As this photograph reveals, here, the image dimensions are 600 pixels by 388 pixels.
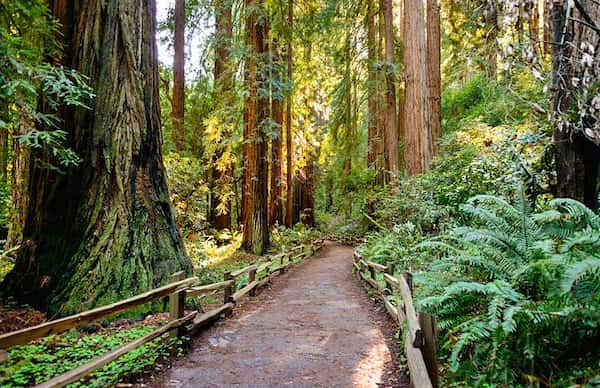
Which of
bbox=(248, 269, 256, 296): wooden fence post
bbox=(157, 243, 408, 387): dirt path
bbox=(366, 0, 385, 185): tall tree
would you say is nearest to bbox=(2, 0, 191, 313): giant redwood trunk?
bbox=(157, 243, 408, 387): dirt path

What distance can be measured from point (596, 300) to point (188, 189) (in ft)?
35.8

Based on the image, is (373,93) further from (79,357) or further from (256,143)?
(79,357)

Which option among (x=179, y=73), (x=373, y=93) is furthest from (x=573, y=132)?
(x=179, y=73)

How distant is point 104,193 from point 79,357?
2.51 metres

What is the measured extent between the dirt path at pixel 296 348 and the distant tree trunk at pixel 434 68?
22.8 feet

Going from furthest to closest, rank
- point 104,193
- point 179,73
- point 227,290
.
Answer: point 179,73
point 227,290
point 104,193

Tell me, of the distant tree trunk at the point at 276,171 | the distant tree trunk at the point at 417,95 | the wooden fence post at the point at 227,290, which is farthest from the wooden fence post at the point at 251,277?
the distant tree trunk at the point at 276,171

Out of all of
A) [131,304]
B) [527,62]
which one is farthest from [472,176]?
[131,304]

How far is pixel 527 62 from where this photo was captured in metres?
4.03

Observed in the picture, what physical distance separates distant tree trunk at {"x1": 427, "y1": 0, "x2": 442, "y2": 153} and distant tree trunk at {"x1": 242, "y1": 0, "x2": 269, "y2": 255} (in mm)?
5604

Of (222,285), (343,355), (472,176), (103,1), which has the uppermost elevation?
(103,1)

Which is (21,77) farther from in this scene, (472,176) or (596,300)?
(472,176)

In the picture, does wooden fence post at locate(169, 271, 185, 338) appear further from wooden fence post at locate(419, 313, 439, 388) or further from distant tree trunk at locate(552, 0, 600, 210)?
distant tree trunk at locate(552, 0, 600, 210)

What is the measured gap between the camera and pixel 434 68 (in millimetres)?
14508
